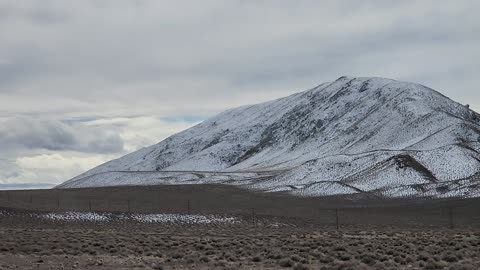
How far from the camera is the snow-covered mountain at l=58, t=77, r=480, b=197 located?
3701 inches

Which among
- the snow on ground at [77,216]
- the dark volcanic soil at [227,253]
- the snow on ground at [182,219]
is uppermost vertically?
the snow on ground at [77,216]

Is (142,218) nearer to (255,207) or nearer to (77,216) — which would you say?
(77,216)

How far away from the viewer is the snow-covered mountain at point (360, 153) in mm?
94000

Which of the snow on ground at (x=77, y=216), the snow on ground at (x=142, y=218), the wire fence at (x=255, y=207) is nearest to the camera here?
the snow on ground at (x=77, y=216)

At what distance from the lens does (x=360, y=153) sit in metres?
118

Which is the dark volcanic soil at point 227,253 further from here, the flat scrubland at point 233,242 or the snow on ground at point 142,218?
the snow on ground at point 142,218

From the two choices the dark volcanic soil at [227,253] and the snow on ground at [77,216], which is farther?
the snow on ground at [77,216]

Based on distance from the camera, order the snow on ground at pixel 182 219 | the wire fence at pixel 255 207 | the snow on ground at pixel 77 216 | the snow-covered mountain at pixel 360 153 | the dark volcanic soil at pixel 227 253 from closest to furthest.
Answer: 1. the dark volcanic soil at pixel 227 253
2. the snow on ground at pixel 77 216
3. the snow on ground at pixel 182 219
4. the wire fence at pixel 255 207
5. the snow-covered mountain at pixel 360 153

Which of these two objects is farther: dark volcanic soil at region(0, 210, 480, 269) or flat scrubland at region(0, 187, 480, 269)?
flat scrubland at region(0, 187, 480, 269)

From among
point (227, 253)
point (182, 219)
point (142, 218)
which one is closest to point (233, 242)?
point (227, 253)

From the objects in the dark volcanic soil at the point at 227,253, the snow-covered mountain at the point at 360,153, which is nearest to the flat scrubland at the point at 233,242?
the dark volcanic soil at the point at 227,253

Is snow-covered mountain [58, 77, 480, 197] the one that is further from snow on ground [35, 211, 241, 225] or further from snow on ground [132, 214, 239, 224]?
snow on ground [35, 211, 241, 225]

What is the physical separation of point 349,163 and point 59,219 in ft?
224

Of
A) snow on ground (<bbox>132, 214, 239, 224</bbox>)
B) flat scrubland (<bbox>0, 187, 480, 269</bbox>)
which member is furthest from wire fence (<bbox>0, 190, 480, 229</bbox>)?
snow on ground (<bbox>132, 214, 239, 224</bbox>)
